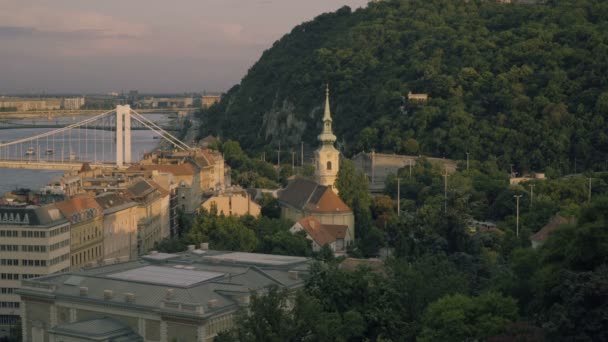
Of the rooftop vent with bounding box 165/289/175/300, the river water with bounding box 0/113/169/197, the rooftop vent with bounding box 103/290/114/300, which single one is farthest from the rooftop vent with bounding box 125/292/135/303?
the river water with bounding box 0/113/169/197

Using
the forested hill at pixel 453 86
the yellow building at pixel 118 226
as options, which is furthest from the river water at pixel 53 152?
the yellow building at pixel 118 226

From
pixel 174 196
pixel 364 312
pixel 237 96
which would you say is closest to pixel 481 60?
pixel 174 196

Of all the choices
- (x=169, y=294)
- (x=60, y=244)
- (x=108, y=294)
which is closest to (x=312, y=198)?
(x=60, y=244)

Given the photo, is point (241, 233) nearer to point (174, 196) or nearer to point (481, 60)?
point (174, 196)

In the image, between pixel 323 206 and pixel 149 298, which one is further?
pixel 323 206

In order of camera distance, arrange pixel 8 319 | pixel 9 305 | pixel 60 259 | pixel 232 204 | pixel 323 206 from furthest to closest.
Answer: pixel 232 204, pixel 323 206, pixel 60 259, pixel 9 305, pixel 8 319

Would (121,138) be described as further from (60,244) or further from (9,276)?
(9,276)

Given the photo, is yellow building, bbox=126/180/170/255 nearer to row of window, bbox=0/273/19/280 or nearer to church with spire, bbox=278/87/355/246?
church with spire, bbox=278/87/355/246

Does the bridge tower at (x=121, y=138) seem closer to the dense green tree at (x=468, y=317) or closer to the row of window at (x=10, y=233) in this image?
the row of window at (x=10, y=233)
